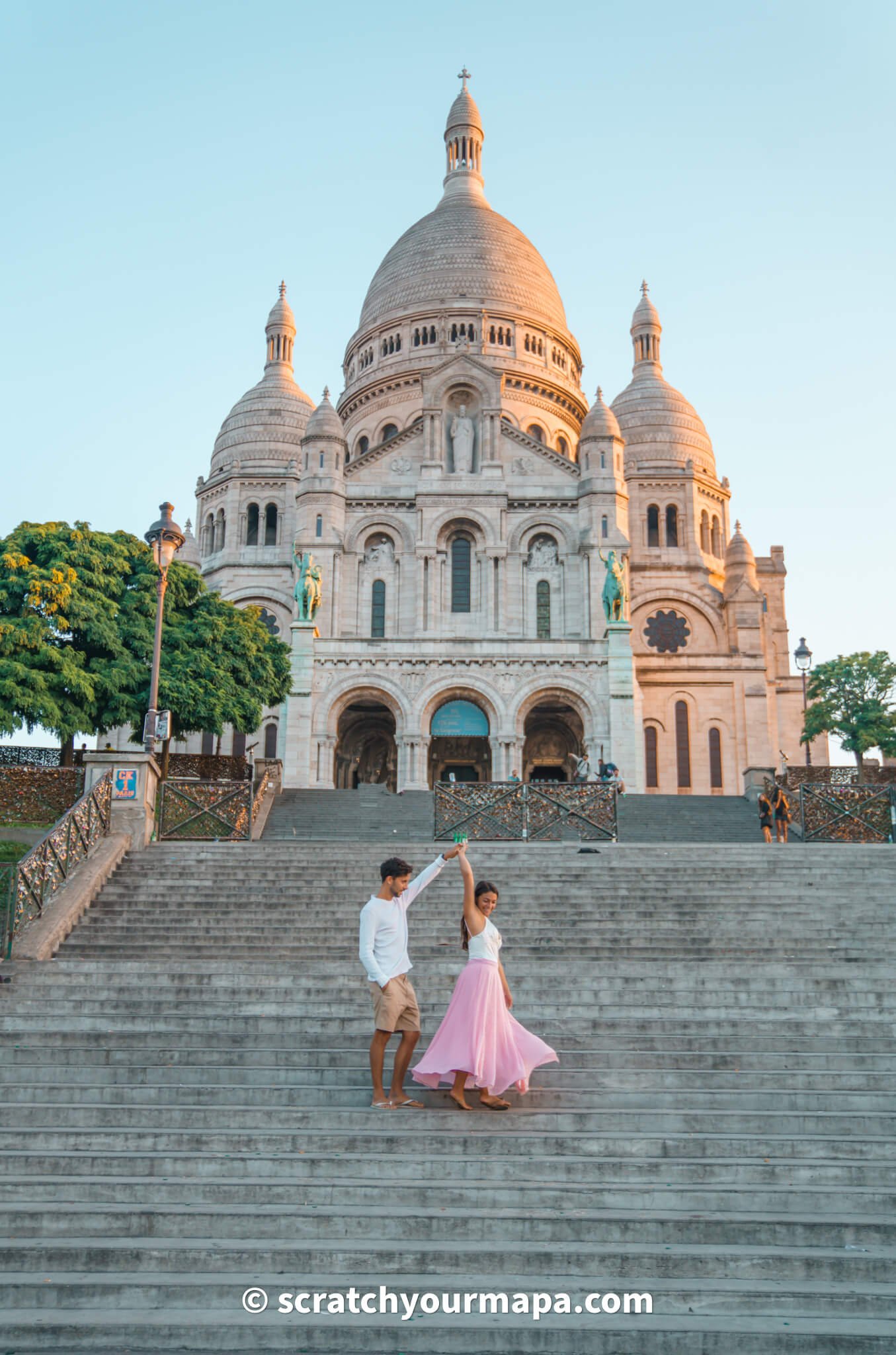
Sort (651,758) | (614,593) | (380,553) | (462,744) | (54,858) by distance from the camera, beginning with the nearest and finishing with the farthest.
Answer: (54,858) → (614,593) → (462,744) → (380,553) → (651,758)

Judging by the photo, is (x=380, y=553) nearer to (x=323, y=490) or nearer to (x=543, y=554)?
(x=323, y=490)

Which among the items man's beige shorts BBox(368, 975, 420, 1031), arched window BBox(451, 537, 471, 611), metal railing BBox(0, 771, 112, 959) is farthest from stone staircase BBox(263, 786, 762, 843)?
man's beige shorts BBox(368, 975, 420, 1031)

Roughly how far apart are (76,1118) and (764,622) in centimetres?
4956

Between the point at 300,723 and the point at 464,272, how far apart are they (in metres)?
30.3

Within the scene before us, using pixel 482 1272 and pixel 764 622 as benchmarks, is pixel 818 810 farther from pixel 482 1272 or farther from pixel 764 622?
pixel 764 622

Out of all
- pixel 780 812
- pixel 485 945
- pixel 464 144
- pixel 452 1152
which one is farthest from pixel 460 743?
pixel 464 144

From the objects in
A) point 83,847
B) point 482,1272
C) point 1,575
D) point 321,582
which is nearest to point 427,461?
point 321,582

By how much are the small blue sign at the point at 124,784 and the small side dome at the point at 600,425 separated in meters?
30.1

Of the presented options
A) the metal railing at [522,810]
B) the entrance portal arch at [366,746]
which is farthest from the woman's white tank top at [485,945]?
the entrance portal arch at [366,746]

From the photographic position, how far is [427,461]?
44156 millimetres

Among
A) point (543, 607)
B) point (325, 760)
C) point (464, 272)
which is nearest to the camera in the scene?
point (325, 760)

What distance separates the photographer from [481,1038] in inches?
335

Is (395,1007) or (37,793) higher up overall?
(37,793)

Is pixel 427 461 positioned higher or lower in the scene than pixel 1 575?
higher
